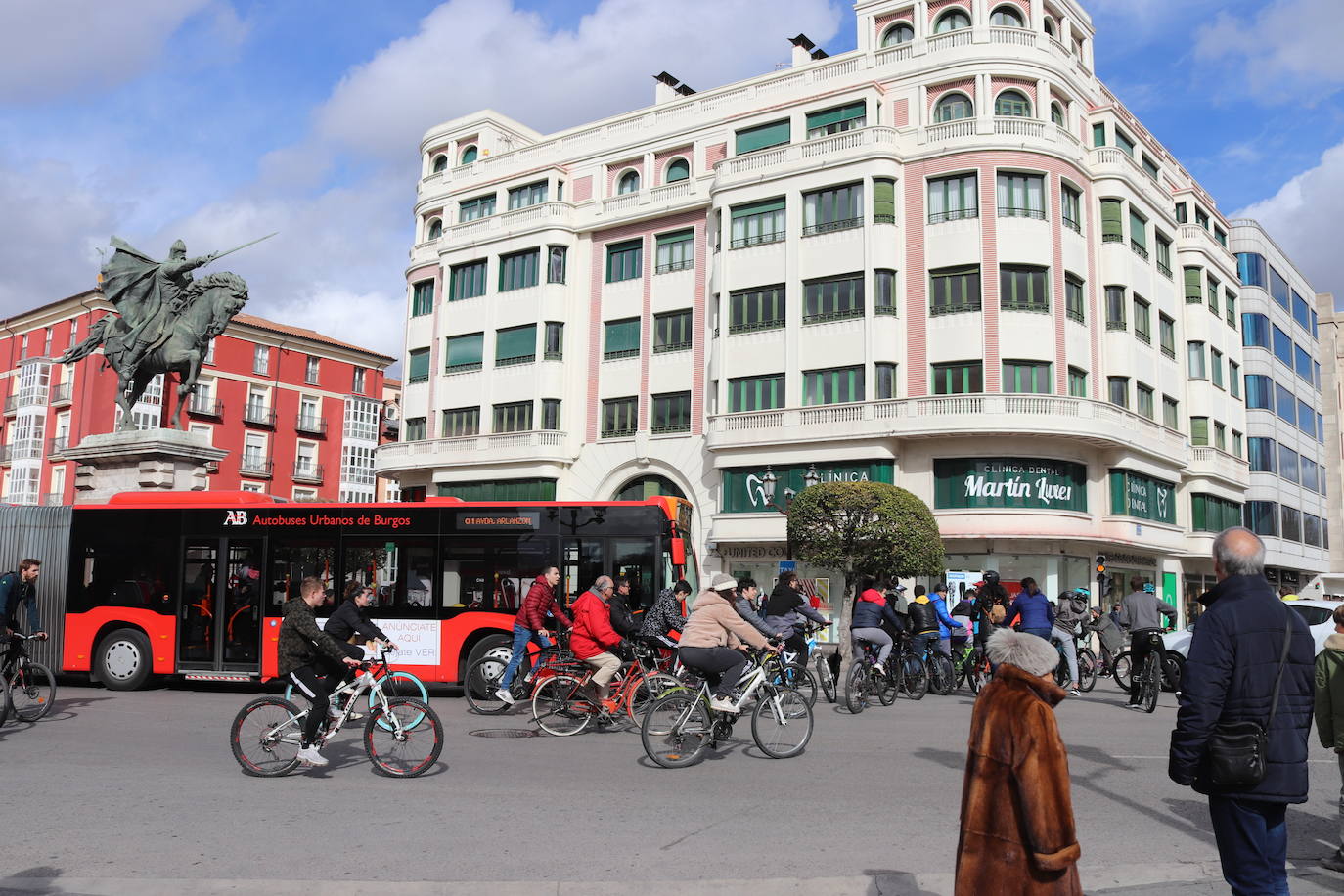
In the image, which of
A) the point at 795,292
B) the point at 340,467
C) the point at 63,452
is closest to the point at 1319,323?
the point at 795,292

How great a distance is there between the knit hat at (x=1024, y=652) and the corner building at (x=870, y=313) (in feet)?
87.9

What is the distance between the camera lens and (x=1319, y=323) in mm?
68500

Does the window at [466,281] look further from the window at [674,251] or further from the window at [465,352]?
the window at [674,251]

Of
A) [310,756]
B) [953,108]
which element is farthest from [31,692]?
[953,108]

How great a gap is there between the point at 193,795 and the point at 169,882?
248 centimetres

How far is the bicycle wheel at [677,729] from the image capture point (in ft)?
30.5

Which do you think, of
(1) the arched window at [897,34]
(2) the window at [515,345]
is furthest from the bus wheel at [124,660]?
(1) the arched window at [897,34]

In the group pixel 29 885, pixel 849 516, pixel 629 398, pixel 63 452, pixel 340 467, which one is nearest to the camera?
pixel 29 885

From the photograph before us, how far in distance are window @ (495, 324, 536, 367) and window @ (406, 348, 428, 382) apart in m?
4.25

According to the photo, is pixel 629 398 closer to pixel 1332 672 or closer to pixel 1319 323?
pixel 1332 672

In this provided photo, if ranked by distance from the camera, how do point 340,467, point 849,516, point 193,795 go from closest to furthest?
point 193,795 < point 849,516 < point 340,467

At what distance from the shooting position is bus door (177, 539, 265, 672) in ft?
50.1

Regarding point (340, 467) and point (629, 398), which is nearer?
point (629, 398)

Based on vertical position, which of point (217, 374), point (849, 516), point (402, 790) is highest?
point (217, 374)
